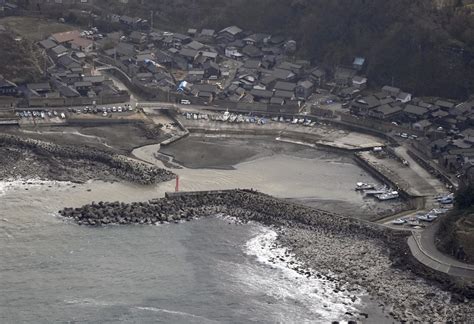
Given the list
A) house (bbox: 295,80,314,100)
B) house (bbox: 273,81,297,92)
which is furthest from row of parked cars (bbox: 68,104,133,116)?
house (bbox: 295,80,314,100)

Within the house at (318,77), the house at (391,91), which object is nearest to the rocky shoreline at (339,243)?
the house at (391,91)

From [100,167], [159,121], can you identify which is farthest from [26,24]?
[100,167]

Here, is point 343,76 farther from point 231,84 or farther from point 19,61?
point 19,61

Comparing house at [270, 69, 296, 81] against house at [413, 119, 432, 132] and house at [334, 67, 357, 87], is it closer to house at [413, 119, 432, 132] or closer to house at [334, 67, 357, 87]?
house at [334, 67, 357, 87]

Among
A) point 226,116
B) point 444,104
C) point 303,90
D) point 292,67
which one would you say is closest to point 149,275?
point 226,116

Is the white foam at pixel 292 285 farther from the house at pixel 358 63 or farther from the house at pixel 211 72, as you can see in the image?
the house at pixel 358 63
